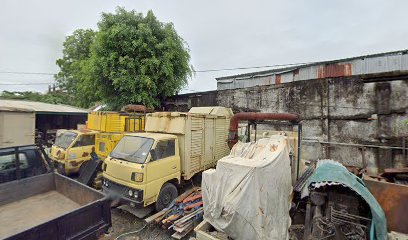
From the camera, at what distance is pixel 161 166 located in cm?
530

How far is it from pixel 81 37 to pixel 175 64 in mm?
13842

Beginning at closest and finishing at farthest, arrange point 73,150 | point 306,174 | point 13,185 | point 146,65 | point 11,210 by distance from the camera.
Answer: point 11,210 < point 13,185 < point 306,174 < point 73,150 < point 146,65

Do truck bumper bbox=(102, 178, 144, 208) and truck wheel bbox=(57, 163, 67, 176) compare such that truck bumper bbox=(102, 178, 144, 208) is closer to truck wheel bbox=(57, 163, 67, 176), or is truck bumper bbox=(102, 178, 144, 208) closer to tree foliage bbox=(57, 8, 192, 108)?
truck wheel bbox=(57, 163, 67, 176)

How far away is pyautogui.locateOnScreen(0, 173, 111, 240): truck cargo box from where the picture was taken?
8.59 ft

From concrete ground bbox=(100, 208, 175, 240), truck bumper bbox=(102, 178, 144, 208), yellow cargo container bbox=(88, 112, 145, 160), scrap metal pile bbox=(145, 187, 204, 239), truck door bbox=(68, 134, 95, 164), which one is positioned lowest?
concrete ground bbox=(100, 208, 175, 240)

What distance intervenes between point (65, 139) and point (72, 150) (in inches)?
35.5

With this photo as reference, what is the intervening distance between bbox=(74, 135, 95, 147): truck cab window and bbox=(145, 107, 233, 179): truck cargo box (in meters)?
3.12

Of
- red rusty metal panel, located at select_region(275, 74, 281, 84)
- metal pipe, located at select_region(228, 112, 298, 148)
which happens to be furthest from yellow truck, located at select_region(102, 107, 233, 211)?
red rusty metal panel, located at select_region(275, 74, 281, 84)

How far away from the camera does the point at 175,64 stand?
485 inches

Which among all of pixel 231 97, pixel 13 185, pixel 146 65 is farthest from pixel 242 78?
pixel 13 185

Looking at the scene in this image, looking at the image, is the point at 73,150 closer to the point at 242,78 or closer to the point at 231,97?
the point at 231,97

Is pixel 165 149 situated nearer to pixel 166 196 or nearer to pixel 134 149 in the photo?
pixel 134 149

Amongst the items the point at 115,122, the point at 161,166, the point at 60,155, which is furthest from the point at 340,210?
the point at 60,155

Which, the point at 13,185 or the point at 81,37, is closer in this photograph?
the point at 13,185
